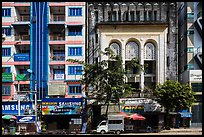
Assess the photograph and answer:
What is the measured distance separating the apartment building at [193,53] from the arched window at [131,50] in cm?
470

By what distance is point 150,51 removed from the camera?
114 feet

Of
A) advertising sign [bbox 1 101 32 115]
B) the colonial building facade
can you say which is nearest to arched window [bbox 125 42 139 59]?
the colonial building facade

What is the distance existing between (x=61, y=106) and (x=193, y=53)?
13441 millimetres

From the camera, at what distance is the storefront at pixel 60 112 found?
31984mm

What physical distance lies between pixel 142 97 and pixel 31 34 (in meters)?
12.3

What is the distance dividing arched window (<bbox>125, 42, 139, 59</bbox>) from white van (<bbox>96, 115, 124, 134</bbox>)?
8.70m

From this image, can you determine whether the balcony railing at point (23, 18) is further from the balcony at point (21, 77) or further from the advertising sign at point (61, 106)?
the advertising sign at point (61, 106)

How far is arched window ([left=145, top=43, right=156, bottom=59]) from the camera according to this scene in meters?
34.7

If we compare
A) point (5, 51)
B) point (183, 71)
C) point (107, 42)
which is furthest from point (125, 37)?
point (5, 51)

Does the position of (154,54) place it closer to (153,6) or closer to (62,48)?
(153,6)

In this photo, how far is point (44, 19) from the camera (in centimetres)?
3469

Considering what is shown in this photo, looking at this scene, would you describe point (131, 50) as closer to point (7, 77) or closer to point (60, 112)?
point (60, 112)

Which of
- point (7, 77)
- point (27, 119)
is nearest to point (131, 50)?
point (27, 119)

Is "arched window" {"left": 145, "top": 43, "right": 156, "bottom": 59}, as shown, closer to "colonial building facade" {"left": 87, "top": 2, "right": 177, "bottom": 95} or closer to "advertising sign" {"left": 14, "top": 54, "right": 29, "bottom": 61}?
"colonial building facade" {"left": 87, "top": 2, "right": 177, "bottom": 95}
